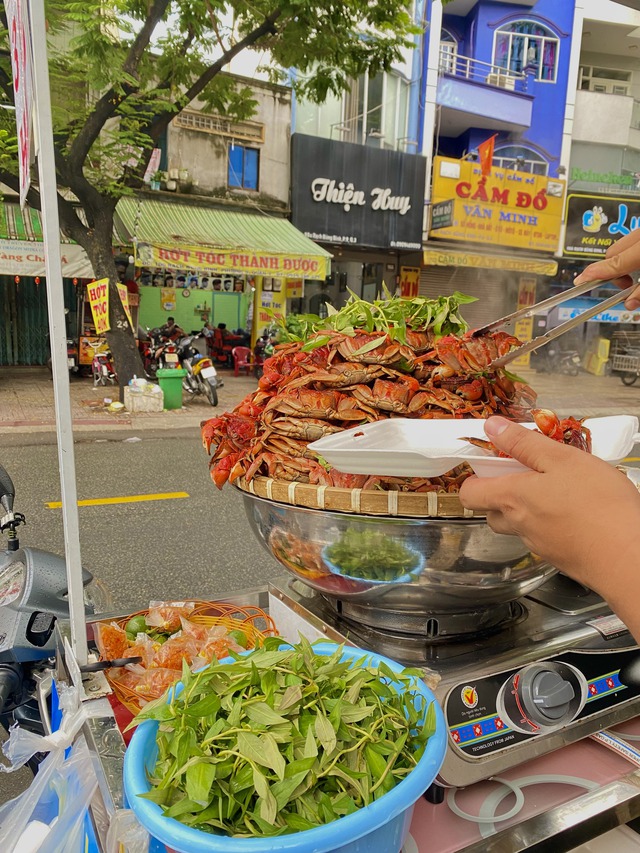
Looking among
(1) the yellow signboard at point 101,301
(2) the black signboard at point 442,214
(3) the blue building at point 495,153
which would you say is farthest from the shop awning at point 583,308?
(1) the yellow signboard at point 101,301

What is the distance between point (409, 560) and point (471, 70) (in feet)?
57.7

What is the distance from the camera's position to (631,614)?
0.78 metres

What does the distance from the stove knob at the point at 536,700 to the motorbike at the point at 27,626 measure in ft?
3.60

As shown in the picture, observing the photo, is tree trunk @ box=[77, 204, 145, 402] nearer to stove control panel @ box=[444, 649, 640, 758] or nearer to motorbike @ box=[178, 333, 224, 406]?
motorbike @ box=[178, 333, 224, 406]

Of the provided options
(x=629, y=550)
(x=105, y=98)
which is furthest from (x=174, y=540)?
(x=105, y=98)

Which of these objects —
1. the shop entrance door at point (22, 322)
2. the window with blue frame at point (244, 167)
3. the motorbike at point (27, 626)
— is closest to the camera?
the motorbike at point (27, 626)

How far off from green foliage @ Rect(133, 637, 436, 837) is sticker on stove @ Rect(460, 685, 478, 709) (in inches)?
5.3

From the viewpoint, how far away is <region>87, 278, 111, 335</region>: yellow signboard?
30.5 ft

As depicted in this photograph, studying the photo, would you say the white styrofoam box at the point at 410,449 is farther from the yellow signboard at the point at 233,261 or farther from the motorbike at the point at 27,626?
the yellow signboard at the point at 233,261

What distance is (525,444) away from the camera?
0.86 meters

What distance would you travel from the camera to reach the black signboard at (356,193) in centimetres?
1507

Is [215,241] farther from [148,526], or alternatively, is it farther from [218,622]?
[218,622]

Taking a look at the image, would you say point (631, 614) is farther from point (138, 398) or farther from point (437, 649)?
point (138, 398)

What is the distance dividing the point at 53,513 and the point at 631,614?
5.04 m
